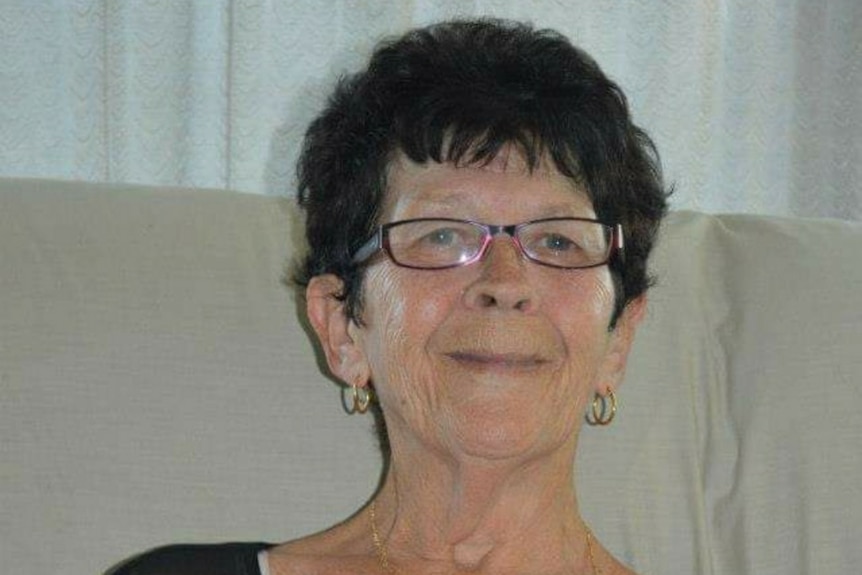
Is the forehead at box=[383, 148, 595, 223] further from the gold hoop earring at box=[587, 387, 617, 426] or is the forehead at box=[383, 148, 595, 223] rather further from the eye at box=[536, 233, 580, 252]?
the gold hoop earring at box=[587, 387, 617, 426]

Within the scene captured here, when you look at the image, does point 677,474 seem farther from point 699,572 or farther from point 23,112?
point 23,112

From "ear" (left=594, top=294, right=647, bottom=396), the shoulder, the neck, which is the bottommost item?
the shoulder

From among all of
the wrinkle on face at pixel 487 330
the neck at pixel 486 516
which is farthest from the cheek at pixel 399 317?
the neck at pixel 486 516

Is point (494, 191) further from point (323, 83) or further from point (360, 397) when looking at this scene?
point (323, 83)

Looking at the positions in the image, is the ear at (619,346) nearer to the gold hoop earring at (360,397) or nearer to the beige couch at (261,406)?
the beige couch at (261,406)

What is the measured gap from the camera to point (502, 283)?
130cm

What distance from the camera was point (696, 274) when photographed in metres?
1.67

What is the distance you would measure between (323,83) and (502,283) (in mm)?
→ 918

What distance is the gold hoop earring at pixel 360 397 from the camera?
146 cm

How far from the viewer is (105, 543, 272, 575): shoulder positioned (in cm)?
141

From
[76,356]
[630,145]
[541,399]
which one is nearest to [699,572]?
[541,399]

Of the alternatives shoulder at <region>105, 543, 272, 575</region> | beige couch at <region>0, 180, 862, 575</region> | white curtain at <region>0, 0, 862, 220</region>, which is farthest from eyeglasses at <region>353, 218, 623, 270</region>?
white curtain at <region>0, 0, 862, 220</region>

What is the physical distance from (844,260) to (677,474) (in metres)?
0.36

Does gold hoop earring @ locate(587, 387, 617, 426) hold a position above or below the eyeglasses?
below
